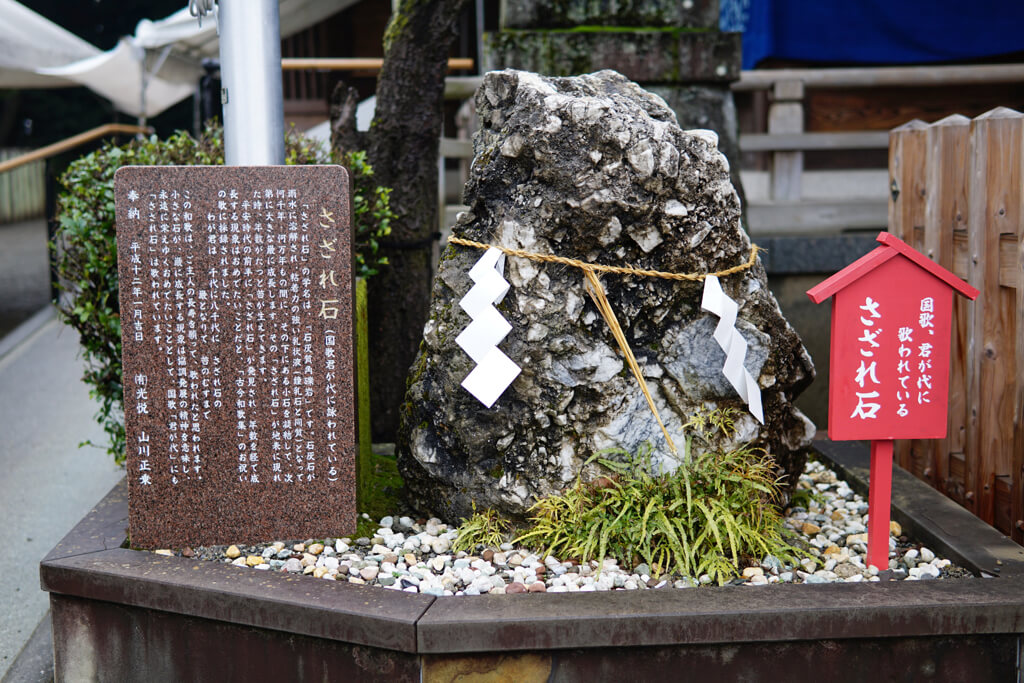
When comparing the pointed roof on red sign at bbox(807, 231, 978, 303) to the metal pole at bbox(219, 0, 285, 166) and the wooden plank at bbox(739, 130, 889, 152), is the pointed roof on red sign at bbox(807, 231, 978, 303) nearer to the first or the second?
the metal pole at bbox(219, 0, 285, 166)

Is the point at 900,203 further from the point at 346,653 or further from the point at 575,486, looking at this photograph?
the point at 346,653

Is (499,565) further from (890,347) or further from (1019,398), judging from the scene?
(1019,398)

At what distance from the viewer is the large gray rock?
3.18 meters

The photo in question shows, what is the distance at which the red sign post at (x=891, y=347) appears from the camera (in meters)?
2.86

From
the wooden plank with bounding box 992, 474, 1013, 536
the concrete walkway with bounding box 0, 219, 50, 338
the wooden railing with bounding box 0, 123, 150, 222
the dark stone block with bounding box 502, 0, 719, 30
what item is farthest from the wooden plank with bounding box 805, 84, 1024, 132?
the wooden railing with bounding box 0, 123, 150, 222

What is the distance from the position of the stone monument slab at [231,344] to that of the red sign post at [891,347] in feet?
5.67

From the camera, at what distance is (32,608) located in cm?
376

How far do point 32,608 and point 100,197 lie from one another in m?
1.80

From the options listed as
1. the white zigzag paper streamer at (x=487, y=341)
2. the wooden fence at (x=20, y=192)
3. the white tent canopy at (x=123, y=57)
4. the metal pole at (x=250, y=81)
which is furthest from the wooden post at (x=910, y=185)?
the wooden fence at (x=20, y=192)

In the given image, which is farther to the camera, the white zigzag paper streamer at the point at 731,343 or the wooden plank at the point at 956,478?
the wooden plank at the point at 956,478

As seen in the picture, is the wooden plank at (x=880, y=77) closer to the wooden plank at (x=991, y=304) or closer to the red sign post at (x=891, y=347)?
the wooden plank at (x=991, y=304)

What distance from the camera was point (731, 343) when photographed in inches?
130

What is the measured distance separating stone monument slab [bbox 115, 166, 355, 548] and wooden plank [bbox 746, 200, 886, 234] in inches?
159

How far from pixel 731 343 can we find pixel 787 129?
152 inches
